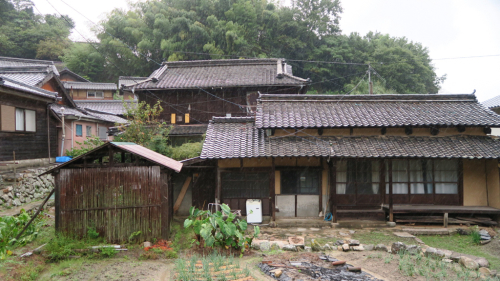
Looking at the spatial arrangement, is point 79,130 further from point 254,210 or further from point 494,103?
point 494,103

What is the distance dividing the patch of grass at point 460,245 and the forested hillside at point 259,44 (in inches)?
907

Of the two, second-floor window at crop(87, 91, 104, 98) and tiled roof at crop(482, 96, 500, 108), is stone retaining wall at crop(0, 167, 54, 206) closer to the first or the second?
second-floor window at crop(87, 91, 104, 98)

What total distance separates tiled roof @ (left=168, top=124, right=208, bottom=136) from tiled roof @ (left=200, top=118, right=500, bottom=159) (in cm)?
661

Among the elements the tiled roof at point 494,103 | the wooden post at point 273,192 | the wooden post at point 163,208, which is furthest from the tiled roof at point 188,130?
the tiled roof at point 494,103

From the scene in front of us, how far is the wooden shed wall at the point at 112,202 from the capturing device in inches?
378

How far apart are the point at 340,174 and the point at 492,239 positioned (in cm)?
584

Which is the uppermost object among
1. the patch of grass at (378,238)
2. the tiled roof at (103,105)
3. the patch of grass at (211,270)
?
the tiled roof at (103,105)

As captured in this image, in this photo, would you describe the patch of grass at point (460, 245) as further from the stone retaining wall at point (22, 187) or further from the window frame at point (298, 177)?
the stone retaining wall at point (22, 187)

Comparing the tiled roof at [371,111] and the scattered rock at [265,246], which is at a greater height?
the tiled roof at [371,111]

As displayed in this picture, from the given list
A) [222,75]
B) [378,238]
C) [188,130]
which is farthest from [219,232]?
[222,75]

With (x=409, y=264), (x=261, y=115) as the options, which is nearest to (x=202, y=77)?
(x=261, y=115)

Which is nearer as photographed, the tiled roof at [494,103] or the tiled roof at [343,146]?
the tiled roof at [343,146]

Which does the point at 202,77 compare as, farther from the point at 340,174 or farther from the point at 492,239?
the point at 492,239

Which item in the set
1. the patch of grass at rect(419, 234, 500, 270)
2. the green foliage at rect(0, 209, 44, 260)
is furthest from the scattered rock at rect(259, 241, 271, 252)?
the green foliage at rect(0, 209, 44, 260)
